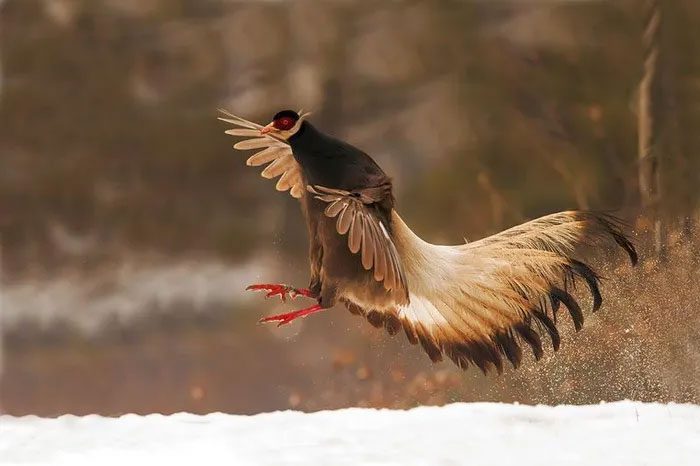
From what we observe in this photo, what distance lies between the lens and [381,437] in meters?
3.22

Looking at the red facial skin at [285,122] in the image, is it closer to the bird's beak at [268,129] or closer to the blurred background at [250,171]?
the bird's beak at [268,129]

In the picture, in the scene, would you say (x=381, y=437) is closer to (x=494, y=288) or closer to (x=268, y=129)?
(x=494, y=288)

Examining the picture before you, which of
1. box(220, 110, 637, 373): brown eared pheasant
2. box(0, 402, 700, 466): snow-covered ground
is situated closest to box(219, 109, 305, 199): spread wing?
box(220, 110, 637, 373): brown eared pheasant

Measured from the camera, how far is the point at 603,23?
11.6 ft

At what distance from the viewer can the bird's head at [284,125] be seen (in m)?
3.23

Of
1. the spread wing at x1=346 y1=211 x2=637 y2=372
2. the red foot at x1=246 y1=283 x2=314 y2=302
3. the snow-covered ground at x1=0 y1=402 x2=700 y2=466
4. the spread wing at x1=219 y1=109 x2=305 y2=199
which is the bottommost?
the snow-covered ground at x1=0 y1=402 x2=700 y2=466

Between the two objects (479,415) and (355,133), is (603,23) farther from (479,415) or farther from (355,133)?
(479,415)

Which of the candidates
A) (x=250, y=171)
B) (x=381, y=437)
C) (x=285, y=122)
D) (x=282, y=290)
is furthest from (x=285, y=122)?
(x=381, y=437)

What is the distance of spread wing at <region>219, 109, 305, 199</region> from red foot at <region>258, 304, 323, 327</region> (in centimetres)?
43

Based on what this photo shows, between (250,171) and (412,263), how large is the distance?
74cm

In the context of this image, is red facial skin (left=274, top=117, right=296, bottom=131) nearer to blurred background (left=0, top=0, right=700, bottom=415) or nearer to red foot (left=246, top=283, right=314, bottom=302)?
blurred background (left=0, top=0, right=700, bottom=415)

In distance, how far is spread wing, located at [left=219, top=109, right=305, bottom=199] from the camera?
333cm

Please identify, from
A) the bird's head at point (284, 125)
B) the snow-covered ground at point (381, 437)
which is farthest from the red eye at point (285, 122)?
the snow-covered ground at point (381, 437)

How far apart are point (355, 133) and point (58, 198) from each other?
3.90ft
